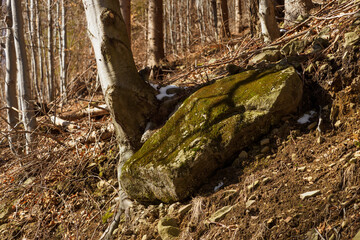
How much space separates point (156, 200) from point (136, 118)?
1009 mm

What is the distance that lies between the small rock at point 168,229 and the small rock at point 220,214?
32 cm

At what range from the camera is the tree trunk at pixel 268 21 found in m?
4.36

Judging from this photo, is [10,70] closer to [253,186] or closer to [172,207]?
[172,207]

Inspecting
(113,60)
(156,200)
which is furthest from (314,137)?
(113,60)

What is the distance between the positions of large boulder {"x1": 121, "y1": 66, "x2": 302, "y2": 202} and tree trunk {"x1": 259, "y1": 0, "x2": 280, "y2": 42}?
1.54 m

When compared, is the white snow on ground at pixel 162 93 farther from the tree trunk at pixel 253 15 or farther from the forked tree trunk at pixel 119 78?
the tree trunk at pixel 253 15

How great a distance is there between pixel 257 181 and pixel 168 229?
0.83 metres

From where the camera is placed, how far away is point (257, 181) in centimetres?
247

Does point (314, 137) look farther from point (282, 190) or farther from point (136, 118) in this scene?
point (136, 118)

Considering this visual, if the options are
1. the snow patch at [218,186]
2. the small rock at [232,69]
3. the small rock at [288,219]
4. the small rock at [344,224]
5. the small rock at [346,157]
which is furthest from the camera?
the small rock at [232,69]

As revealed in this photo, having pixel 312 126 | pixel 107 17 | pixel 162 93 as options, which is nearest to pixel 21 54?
pixel 107 17

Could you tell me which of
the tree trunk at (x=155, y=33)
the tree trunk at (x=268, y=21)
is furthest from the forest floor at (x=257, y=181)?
the tree trunk at (x=155, y=33)

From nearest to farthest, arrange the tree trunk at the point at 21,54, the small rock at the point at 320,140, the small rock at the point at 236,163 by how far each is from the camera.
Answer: the small rock at the point at 320,140, the small rock at the point at 236,163, the tree trunk at the point at 21,54

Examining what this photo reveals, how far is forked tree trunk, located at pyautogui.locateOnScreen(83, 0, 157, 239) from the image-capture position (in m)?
3.30
